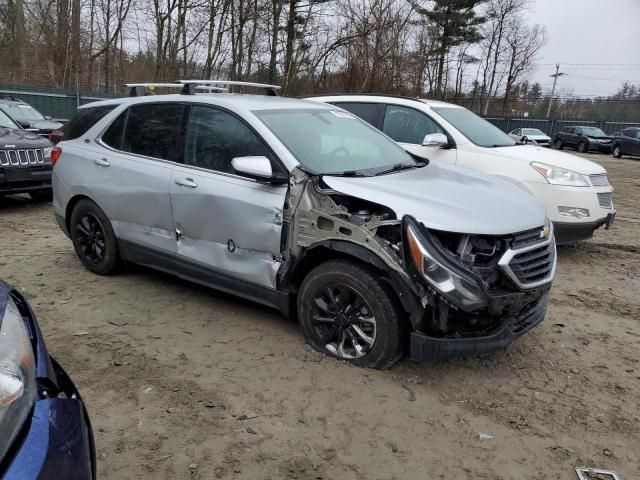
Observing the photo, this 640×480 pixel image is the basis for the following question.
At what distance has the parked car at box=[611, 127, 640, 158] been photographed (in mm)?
24469

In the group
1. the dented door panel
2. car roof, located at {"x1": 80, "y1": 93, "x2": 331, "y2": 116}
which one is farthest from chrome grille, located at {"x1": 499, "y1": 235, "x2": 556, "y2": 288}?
car roof, located at {"x1": 80, "y1": 93, "x2": 331, "y2": 116}

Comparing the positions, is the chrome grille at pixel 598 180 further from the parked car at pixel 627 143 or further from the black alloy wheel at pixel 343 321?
the parked car at pixel 627 143

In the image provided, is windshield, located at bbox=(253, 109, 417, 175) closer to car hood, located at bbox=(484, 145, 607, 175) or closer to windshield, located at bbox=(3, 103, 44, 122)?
car hood, located at bbox=(484, 145, 607, 175)

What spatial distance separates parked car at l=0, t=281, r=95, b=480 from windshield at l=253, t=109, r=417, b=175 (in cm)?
208

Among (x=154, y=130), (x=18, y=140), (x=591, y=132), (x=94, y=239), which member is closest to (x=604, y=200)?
(x=154, y=130)

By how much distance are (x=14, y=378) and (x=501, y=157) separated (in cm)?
568

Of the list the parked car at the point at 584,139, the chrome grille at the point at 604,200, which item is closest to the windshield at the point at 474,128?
the chrome grille at the point at 604,200

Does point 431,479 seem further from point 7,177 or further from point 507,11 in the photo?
point 507,11

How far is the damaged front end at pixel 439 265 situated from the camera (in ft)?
9.87

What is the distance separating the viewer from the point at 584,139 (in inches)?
1112

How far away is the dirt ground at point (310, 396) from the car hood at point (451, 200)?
1033 mm

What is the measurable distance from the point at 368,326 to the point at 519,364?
45.2 inches

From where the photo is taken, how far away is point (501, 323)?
322 centimetres

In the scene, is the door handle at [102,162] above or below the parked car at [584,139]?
below
